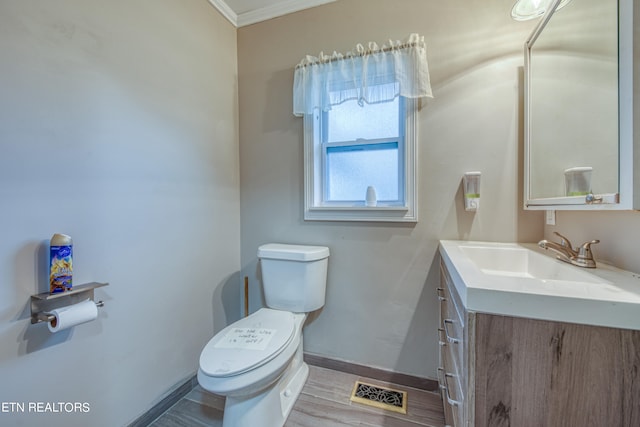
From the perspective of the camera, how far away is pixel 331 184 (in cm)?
181

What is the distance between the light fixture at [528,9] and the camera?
4.07 feet

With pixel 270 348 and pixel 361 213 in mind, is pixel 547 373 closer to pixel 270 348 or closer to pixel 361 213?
pixel 270 348

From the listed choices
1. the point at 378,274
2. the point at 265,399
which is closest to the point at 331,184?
the point at 378,274

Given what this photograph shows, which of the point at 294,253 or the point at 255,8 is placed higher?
the point at 255,8

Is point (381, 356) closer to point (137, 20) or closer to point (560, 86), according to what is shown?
point (560, 86)

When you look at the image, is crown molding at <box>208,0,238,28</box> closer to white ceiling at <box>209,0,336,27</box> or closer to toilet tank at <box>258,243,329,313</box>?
white ceiling at <box>209,0,336,27</box>

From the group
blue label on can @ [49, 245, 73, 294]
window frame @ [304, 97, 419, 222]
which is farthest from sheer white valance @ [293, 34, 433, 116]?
blue label on can @ [49, 245, 73, 294]

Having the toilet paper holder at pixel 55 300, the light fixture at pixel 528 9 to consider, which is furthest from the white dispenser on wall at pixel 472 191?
the toilet paper holder at pixel 55 300

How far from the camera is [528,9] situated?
1261mm

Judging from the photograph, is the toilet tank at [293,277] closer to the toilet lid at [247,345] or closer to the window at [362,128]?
the toilet lid at [247,345]

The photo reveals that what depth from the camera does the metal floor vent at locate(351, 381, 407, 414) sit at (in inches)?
55.2

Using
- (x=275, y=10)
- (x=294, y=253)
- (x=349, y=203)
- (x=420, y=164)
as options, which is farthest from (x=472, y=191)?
(x=275, y=10)

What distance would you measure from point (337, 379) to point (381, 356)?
1.06 ft

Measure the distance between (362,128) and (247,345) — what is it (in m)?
1.47
